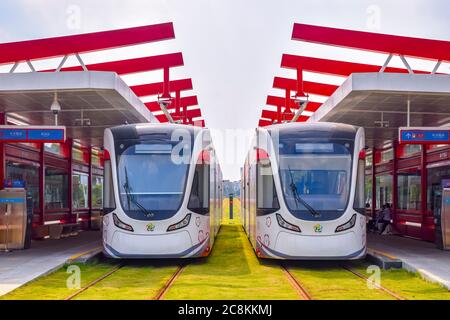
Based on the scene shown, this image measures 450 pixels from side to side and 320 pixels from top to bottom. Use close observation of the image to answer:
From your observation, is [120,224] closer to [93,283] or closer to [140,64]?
[93,283]

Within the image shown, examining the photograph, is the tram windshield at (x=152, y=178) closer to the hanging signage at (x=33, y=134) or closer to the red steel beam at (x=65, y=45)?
the hanging signage at (x=33, y=134)

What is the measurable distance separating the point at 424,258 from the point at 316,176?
11.5 ft

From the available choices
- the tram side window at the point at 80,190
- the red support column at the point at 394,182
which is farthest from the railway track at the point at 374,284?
the tram side window at the point at 80,190

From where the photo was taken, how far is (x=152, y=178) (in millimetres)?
13500

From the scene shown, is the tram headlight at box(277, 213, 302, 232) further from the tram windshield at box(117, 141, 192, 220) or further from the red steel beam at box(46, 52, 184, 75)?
the red steel beam at box(46, 52, 184, 75)

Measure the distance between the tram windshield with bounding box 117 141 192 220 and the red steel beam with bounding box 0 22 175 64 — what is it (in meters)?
5.57

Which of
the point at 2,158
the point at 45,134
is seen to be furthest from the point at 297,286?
the point at 2,158

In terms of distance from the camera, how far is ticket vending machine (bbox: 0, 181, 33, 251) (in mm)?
16844

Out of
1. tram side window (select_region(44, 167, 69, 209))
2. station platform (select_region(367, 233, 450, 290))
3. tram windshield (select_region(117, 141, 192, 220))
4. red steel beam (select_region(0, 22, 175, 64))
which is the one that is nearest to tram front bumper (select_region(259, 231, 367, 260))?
station platform (select_region(367, 233, 450, 290))

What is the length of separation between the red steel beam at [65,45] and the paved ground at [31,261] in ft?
17.2

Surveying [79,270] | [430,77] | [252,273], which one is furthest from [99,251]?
[430,77]

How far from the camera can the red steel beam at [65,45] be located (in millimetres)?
18094

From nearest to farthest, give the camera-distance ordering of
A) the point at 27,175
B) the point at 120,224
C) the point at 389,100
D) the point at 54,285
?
the point at 54,285 < the point at 120,224 < the point at 389,100 < the point at 27,175

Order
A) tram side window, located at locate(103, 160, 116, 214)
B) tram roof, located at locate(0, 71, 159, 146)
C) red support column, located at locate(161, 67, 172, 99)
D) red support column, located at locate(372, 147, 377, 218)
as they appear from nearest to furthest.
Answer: tram side window, located at locate(103, 160, 116, 214) → tram roof, located at locate(0, 71, 159, 146) → red support column, located at locate(161, 67, 172, 99) → red support column, located at locate(372, 147, 377, 218)
